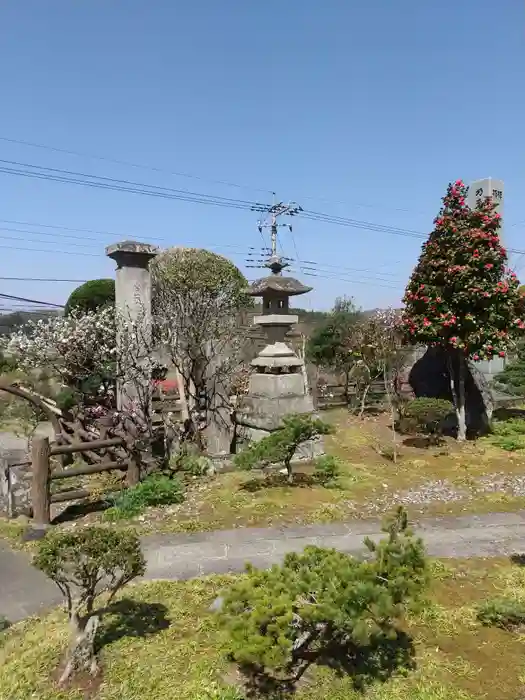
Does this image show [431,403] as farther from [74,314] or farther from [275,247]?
[275,247]

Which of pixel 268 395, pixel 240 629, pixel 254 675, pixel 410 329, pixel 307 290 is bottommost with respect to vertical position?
pixel 254 675

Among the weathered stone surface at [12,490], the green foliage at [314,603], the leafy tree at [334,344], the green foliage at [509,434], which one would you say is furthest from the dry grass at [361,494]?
the leafy tree at [334,344]

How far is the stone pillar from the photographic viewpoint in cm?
905

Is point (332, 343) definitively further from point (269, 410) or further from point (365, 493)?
Result: point (365, 493)

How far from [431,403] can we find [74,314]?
7.65 m

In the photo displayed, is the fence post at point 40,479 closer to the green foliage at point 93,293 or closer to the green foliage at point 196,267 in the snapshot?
the green foliage at point 196,267

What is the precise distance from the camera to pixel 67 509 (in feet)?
24.0

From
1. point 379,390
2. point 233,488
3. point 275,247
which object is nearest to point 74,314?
point 233,488

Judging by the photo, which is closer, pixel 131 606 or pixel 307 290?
pixel 131 606

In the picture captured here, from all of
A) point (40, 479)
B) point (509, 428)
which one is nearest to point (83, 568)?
point (40, 479)

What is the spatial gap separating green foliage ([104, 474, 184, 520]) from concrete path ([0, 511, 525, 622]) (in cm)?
86

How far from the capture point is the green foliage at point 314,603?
2.89 meters

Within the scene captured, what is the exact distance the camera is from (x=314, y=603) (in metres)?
3.20

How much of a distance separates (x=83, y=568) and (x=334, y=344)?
1319 centimetres
